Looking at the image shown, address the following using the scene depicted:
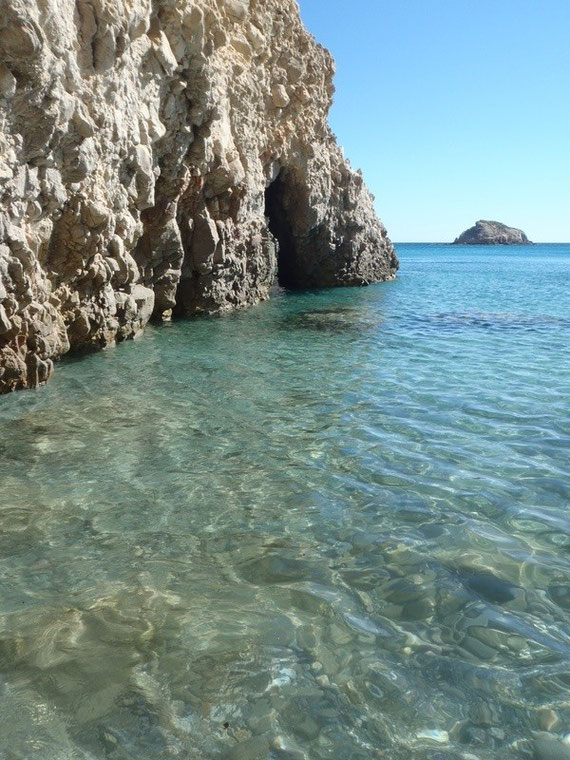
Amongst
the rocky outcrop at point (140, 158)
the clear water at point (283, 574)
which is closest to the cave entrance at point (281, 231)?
the rocky outcrop at point (140, 158)

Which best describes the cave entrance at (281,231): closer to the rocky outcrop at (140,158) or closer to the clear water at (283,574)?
the rocky outcrop at (140,158)

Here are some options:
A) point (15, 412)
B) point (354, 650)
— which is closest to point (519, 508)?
point (354, 650)

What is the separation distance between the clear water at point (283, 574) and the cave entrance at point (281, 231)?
75.9 ft

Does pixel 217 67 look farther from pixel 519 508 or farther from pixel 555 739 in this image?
pixel 555 739

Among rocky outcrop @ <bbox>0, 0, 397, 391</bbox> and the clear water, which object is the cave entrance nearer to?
rocky outcrop @ <bbox>0, 0, 397, 391</bbox>

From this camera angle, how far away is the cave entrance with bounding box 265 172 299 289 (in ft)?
106

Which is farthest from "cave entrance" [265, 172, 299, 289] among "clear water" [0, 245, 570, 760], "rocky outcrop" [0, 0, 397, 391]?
"clear water" [0, 245, 570, 760]

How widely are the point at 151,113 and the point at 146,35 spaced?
5.31 feet

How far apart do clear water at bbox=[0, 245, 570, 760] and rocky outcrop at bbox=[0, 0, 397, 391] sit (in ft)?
9.64

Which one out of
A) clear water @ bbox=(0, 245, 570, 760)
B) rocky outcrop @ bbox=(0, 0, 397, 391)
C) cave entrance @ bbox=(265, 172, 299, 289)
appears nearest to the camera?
clear water @ bbox=(0, 245, 570, 760)

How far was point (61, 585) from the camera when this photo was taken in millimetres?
4836

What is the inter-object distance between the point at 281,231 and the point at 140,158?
19.3 m

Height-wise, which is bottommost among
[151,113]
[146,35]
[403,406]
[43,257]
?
[403,406]

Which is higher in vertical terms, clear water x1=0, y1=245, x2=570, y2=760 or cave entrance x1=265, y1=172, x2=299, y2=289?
cave entrance x1=265, y1=172, x2=299, y2=289
